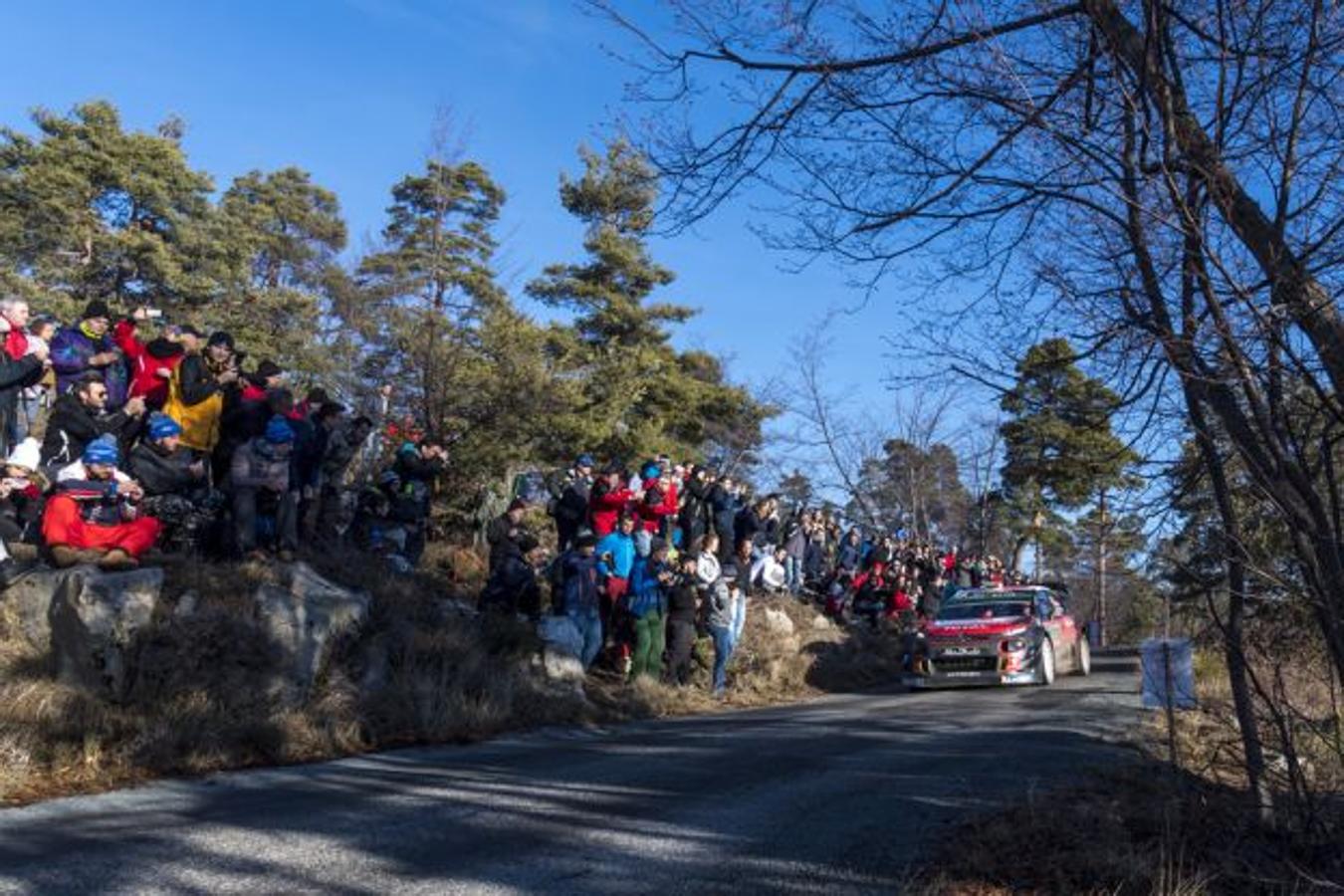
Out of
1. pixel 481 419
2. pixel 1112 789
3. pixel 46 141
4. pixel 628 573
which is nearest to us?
pixel 1112 789

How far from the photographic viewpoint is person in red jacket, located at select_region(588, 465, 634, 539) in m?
16.7

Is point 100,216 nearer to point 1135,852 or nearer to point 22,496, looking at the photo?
point 22,496

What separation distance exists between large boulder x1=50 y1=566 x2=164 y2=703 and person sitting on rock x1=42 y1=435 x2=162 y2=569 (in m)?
0.33

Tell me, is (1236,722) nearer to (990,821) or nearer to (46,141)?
(990,821)

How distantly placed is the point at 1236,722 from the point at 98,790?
7.42m

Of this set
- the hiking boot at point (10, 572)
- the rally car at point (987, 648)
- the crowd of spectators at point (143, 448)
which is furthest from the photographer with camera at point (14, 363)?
the rally car at point (987, 648)

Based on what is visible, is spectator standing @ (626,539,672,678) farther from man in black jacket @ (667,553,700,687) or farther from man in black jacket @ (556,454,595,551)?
man in black jacket @ (556,454,595,551)

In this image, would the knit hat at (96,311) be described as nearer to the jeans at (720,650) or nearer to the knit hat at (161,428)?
the knit hat at (161,428)

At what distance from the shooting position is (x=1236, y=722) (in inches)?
286

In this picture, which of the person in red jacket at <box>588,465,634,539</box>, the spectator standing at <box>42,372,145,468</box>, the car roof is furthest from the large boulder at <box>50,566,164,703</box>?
the car roof

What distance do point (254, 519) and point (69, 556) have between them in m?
1.81

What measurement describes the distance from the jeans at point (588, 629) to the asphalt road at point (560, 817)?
8.95 feet

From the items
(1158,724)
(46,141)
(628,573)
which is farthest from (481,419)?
(46,141)

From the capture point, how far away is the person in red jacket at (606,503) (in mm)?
16672
